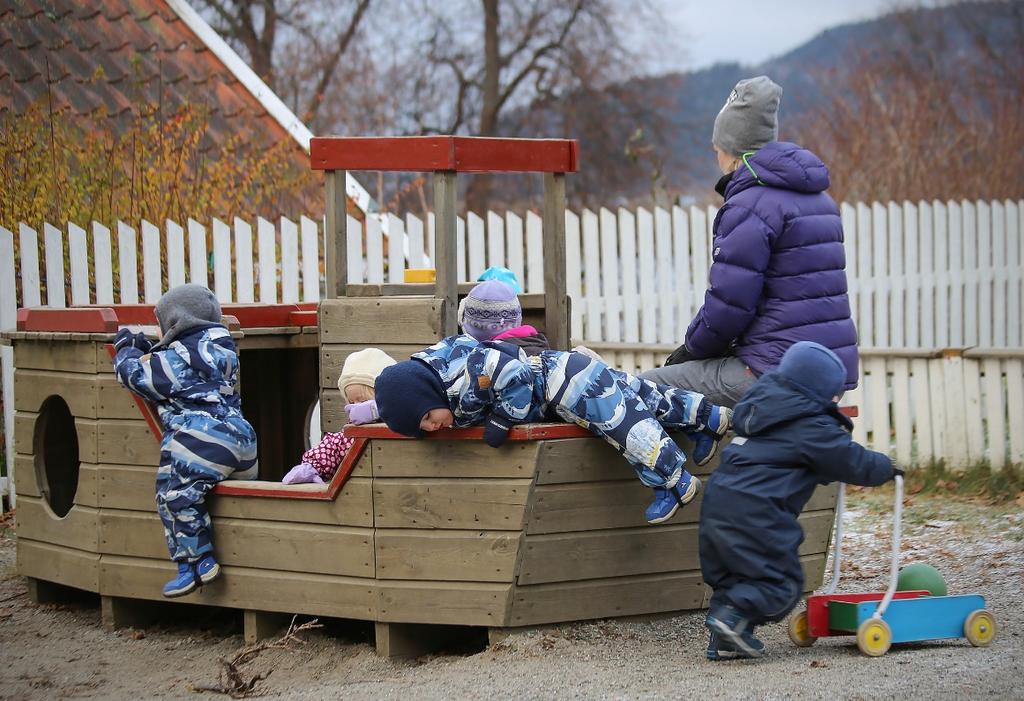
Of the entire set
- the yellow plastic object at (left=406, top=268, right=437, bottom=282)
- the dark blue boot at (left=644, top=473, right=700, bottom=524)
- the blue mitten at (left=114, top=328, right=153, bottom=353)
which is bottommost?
the dark blue boot at (left=644, top=473, right=700, bottom=524)

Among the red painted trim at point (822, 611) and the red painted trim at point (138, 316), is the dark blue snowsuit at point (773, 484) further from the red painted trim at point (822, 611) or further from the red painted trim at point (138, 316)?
the red painted trim at point (138, 316)

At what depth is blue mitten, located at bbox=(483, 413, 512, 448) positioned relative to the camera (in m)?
4.71

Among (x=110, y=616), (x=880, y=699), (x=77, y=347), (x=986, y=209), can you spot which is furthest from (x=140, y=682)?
(x=986, y=209)

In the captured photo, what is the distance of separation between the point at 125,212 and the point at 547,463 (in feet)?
19.2

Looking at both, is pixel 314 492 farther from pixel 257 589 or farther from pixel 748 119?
pixel 748 119

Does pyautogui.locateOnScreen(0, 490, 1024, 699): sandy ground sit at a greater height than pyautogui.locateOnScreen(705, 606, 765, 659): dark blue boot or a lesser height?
lesser

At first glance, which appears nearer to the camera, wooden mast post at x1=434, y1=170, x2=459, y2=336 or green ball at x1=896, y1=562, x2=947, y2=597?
green ball at x1=896, y1=562, x2=947, y2=597

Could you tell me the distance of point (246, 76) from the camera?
12969 millimetres

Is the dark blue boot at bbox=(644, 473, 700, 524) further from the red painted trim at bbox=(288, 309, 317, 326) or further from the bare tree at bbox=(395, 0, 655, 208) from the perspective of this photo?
the bare tree at bbox=(395, 0, 655, 208)

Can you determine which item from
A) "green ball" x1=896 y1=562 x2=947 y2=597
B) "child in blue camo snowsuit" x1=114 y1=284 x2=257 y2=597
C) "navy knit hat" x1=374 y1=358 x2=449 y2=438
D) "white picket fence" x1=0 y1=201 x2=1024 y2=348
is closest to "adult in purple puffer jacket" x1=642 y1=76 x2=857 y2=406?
"green ball" x1=896 y1=562 x2=947 y2=597

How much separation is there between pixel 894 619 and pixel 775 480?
0.69 meters

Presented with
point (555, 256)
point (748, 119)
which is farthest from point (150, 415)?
point (748, 119)

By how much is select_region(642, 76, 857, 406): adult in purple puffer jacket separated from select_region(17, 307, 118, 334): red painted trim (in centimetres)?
251

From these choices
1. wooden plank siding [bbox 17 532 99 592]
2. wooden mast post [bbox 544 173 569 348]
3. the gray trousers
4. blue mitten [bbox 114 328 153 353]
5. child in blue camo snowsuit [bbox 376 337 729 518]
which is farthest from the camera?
wooden mast post [bbox 544 173 569 348]
